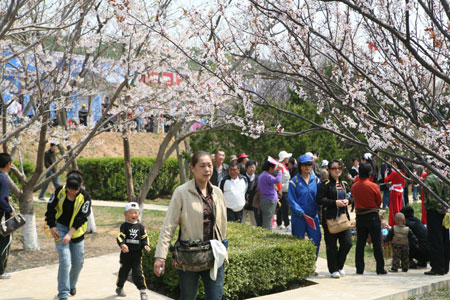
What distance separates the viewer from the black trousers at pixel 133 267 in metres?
6.40

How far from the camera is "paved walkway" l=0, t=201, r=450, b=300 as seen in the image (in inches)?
260

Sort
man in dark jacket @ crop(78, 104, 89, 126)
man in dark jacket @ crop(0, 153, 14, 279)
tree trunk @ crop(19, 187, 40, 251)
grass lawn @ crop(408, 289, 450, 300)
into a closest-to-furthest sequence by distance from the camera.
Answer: grass lawn @ crop(408, 289, 450, 300), man in dark jacket @ crop(0, 153, 14, 279), tree trunk @ crop(19, 187, 40, 251), man in dark jacket @ crop(78, 104, 89, 126)

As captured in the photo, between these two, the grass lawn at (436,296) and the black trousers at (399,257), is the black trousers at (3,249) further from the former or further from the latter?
the black trousers at (399,257)

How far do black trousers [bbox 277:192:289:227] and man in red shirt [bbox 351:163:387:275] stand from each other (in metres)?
4.09

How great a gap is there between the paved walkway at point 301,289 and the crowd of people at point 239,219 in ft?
0.74

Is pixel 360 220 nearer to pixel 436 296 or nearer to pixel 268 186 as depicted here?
pixel 436 296

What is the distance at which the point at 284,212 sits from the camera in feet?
39.9

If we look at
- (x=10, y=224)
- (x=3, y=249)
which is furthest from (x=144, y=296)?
(x=3, y=249)

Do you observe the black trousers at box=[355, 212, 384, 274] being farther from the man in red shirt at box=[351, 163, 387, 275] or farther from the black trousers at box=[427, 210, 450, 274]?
the black trousers at box=[427, 210, 450, 274]

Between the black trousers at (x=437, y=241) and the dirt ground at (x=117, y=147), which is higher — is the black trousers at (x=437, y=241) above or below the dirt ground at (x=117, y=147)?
below

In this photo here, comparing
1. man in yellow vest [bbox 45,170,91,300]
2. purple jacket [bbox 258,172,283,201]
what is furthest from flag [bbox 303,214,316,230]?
man in yellow vest [bbox 45,170,91,300]

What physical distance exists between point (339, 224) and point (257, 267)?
145cm

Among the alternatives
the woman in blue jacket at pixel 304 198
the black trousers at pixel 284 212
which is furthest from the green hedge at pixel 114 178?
the woman in blue jacket at pixel 304 198

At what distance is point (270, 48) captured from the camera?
255 inches
